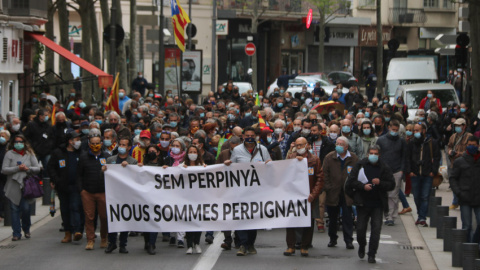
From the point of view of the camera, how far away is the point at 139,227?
47.1 feet

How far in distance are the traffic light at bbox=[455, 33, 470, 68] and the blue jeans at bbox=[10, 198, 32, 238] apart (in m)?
15.1

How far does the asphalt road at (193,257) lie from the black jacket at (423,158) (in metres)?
1.86

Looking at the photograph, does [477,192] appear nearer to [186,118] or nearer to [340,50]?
[186,118]

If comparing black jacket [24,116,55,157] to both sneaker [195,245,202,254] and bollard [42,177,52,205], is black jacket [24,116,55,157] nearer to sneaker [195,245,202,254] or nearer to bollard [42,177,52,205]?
bollard [42,177,52,205]

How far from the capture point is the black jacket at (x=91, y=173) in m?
14.8

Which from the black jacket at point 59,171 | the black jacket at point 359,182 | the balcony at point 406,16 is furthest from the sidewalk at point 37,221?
the balcony at point 406,16

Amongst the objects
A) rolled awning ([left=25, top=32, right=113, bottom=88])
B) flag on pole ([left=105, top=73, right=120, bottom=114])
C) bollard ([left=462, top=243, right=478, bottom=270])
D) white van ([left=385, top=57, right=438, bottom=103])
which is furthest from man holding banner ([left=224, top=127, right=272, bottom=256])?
white van ([left=385, top=57, right=438, bottom=103])

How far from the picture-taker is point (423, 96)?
107ft

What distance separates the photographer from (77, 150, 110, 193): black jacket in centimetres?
1477

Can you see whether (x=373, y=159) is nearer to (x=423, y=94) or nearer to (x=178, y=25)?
(x=178, y=25)

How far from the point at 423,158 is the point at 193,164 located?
4877 millimetres

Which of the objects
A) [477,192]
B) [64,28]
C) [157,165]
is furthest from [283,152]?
[64,28]

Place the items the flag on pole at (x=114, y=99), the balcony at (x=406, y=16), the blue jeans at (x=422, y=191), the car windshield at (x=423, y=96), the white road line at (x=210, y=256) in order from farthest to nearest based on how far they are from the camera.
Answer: the balcony at (x=406, y=16) → the car windshield at (x=423, y=96) → the flag on pole at (x=114, y=99) → the blue jeans at (x=422, y=191) → the white road line at (x=210, y=256)

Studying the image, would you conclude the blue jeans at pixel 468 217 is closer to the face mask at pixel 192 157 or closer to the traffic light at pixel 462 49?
the face mask at pixel 192 157
